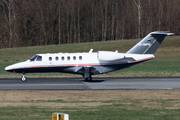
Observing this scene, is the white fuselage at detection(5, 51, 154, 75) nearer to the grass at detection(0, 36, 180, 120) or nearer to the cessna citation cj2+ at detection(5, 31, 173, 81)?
the cessna citation cj2+ at detection(5, 31, 173, 81)

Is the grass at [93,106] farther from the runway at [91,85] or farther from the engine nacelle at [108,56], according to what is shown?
the engine nacelle at [108,56]

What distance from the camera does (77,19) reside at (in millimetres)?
84500

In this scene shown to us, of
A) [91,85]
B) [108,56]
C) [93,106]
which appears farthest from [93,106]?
[108,56]

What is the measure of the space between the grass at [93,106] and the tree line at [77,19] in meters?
60.0

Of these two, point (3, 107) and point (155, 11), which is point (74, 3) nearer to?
point (155, 11)

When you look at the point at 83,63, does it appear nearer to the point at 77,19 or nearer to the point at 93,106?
the point at 93,106

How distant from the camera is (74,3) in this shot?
277 ft

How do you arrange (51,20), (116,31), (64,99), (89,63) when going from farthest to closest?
(116,31) → (51,20) → (89,63) → (64,99)

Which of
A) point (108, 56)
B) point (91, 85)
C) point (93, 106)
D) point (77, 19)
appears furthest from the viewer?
point (77, 19)

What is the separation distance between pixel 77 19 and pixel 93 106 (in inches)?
2828

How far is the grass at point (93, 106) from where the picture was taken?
1183 cm

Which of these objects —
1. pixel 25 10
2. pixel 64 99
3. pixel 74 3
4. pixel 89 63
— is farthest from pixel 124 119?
pixel 74 3

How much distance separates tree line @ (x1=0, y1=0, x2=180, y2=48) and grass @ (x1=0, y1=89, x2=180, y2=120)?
60.0 meters

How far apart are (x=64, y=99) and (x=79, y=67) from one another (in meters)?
10.6
